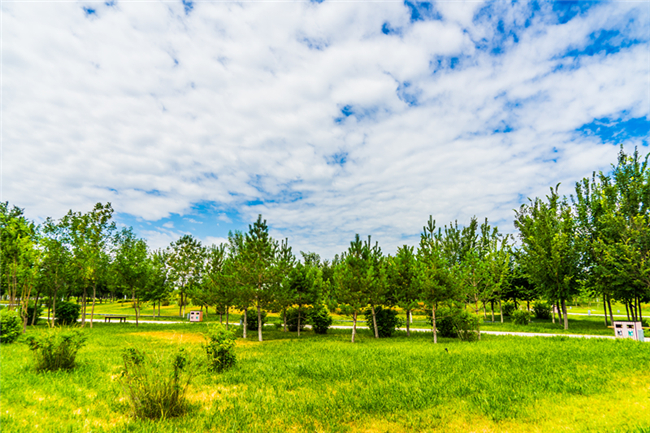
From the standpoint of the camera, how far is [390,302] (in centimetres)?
2541

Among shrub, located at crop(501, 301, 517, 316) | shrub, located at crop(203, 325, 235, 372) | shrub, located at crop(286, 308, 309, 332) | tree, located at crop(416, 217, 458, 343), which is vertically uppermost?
tree, located at crop(416, 217, 458, 343)

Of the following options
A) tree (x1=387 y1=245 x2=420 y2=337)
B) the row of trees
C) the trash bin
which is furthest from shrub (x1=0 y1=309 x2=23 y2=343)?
the trash bin

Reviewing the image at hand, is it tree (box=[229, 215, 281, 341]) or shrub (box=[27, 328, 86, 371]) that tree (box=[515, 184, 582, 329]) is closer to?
tree (box=[229, 215, 281, 341])

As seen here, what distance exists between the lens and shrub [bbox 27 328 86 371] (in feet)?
36.6

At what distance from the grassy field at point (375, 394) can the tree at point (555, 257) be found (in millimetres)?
13294

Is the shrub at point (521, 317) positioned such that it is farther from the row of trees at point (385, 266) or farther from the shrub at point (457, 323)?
the shrub at point (457, 323)

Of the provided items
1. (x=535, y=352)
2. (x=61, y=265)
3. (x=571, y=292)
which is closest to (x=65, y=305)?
(x=61, y=265)

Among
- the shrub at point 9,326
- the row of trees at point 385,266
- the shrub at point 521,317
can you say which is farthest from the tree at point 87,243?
the shrub at point 521,317

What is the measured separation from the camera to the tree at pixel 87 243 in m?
27.8

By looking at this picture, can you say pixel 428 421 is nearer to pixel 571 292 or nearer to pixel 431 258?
pixel 431 258

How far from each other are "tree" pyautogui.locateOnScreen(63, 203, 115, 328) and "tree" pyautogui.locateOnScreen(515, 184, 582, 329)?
41468mm

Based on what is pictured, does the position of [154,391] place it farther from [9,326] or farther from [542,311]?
[542,311]

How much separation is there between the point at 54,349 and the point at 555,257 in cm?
3426

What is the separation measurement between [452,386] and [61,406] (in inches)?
448
